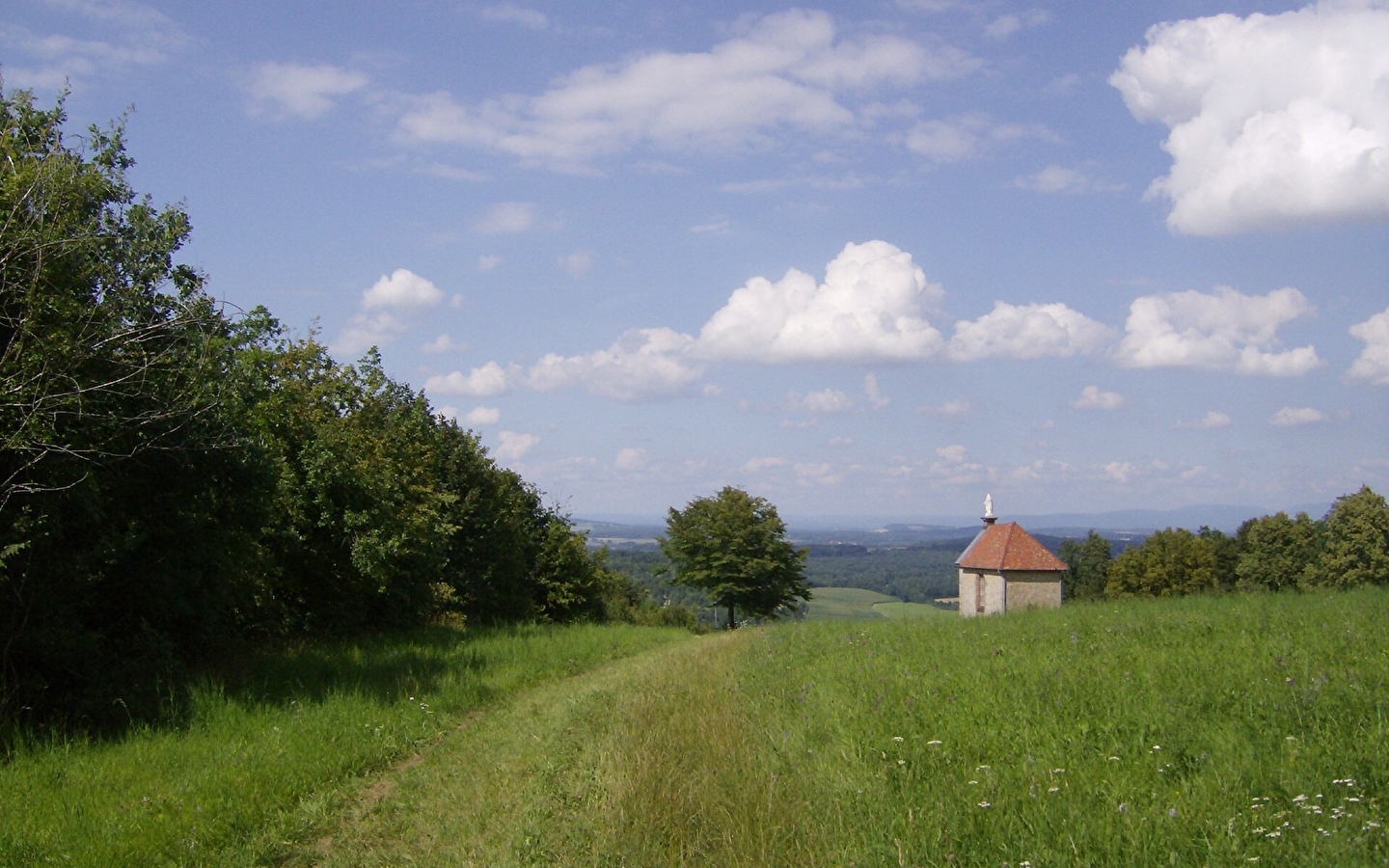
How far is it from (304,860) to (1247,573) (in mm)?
65632

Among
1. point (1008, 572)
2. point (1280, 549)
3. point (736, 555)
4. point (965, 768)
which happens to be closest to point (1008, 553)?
point (1008, 572)

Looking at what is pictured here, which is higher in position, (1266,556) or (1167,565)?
(1266,556)

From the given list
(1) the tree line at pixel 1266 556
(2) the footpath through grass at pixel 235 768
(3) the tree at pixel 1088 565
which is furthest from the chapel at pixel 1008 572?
(3) the tree at pixel 1088 565

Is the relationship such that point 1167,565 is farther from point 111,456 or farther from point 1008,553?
point 111,456

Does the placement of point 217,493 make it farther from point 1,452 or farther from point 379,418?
point 379,418

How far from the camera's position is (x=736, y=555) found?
53.7 m

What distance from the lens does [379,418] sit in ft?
82.7

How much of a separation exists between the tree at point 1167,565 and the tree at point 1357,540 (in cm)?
1551

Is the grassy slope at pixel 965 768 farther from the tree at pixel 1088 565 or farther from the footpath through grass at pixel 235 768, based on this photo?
the tree at pixel 1088 565

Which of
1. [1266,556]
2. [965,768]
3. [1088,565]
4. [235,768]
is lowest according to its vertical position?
[1088,565]

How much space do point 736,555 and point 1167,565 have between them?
33.3m

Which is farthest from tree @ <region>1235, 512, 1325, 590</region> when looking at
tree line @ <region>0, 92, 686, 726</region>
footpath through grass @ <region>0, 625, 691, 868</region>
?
tree line @ <region>0, 92, 686, 726</region>

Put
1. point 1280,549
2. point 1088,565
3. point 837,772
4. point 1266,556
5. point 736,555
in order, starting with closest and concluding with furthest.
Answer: point 837,772, point 736,555, point 1280,549, point 1266,556, point 1088,565

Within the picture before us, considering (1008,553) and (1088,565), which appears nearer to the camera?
(1008,553)
